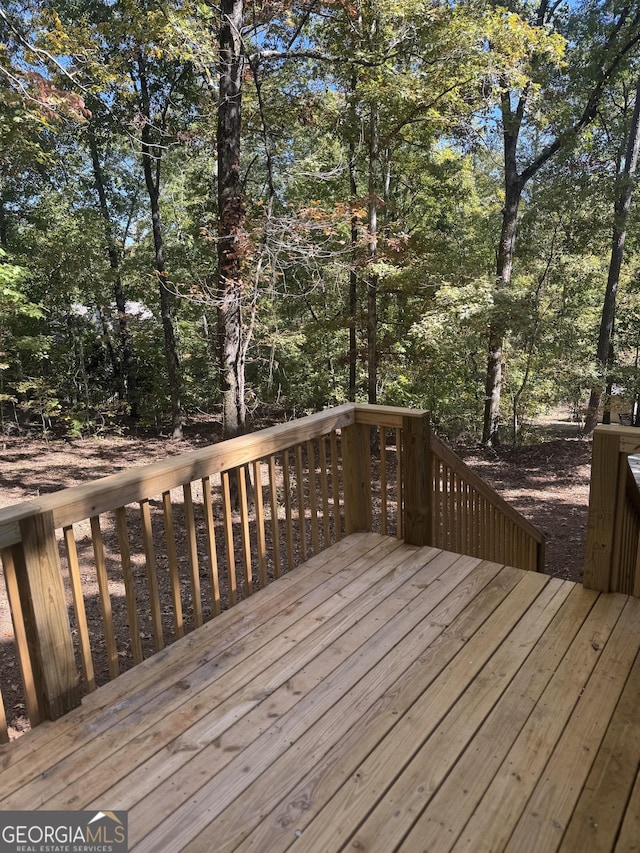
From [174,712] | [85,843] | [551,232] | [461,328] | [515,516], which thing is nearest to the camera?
[85,843]

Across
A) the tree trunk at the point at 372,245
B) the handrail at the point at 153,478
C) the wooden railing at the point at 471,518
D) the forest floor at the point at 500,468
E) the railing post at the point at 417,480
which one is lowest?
the forest floor at the point at 500,468

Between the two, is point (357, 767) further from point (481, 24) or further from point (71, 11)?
point (71, 11)

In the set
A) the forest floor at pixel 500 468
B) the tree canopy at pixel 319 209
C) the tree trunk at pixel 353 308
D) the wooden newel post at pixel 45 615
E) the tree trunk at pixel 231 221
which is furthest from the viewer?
the tree trunk at pixel 353 308

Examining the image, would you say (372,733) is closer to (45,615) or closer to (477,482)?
(45,615)

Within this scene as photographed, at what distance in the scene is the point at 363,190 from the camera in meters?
11.6

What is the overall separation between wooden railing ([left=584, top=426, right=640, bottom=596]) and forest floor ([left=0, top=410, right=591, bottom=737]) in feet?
12.3

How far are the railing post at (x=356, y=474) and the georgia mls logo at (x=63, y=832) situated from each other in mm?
2059

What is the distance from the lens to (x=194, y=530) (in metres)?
2.46

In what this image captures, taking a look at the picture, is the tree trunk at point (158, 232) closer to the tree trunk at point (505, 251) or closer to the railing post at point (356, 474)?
the tree trunk at point (505, 251)

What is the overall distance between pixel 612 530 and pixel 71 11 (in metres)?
11.5

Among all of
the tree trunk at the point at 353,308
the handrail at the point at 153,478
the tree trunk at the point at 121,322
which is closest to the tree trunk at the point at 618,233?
the tree trunk at the point at 353,308

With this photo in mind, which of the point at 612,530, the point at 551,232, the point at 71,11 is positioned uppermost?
the point at 71,11

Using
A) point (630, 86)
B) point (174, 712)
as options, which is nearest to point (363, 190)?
point (630, 86)

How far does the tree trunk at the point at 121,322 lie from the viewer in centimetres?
1205
